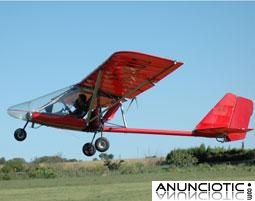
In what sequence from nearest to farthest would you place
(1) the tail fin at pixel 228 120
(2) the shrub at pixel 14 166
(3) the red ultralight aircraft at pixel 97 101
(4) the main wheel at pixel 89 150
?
(3) the red ultralight aircraft at pixel 97 101, (4) the main wheel at pixel 89 150, (1) the tail fin at pixel 228 120, (2) the shrub at pixel 14 166

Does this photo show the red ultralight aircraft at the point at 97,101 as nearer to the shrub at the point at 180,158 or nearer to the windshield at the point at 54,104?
the windshield at the point at 54,104

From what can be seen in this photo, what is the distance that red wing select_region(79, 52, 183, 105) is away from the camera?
2130 cm

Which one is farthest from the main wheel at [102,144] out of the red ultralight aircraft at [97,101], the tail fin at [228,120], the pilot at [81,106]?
the tail fin at [228,120]

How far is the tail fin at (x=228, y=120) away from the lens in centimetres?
2750

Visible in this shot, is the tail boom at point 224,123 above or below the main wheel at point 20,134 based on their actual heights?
above

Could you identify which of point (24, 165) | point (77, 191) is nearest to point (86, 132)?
point (77, 191)

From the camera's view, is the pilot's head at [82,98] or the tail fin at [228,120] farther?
the tail fin at [228,120]

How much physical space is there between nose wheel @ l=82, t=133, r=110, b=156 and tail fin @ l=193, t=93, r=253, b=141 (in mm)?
4624

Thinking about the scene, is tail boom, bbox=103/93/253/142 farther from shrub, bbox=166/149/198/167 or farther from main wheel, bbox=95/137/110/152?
shrub, bbox=166/149/198/167

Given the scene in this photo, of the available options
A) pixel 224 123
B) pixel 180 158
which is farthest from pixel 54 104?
pixel 180 158

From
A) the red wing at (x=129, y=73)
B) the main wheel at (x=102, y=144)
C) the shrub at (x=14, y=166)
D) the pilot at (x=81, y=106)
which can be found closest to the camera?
the red wing at (x=129, y=73)

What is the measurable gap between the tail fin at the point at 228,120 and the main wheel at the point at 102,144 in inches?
181

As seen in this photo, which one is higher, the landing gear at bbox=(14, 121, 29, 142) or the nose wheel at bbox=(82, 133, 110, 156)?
the landing gear at bbox=(14, 121, 29, 142)

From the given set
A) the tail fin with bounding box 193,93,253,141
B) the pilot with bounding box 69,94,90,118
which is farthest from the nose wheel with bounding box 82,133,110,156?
the tail fin with bounding box 193,93,253,141
